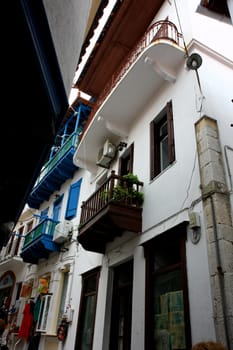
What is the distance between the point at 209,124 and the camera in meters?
5.95

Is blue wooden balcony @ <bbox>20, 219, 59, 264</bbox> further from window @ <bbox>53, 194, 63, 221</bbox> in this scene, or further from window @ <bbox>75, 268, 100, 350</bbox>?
window @ <bbox>75, 268, 100, 350</bbox>

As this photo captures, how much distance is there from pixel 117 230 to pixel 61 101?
17.4 ft

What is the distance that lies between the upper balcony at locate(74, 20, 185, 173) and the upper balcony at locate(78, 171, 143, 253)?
2.68 metres

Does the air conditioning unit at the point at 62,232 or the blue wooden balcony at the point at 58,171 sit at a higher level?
the blue wooden balcony at the point at 58,171

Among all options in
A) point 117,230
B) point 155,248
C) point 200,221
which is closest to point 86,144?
point 117,230

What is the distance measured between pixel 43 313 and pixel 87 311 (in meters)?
3.41

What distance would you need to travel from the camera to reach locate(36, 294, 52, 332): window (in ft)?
35.9

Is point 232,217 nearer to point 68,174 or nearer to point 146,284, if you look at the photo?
point 146,284

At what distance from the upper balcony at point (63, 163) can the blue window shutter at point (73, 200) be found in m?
1.09

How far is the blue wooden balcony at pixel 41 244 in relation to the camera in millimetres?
12609

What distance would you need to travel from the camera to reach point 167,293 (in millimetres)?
5641

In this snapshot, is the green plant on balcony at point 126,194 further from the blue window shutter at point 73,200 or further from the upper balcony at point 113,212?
the blue window shutter at point 73,200

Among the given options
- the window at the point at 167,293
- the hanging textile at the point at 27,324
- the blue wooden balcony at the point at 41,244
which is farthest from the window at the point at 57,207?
the window at the point at 167,293

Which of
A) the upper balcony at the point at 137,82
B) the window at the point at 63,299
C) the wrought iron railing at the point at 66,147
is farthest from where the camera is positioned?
the wrought iron railing at the point at 66,147
